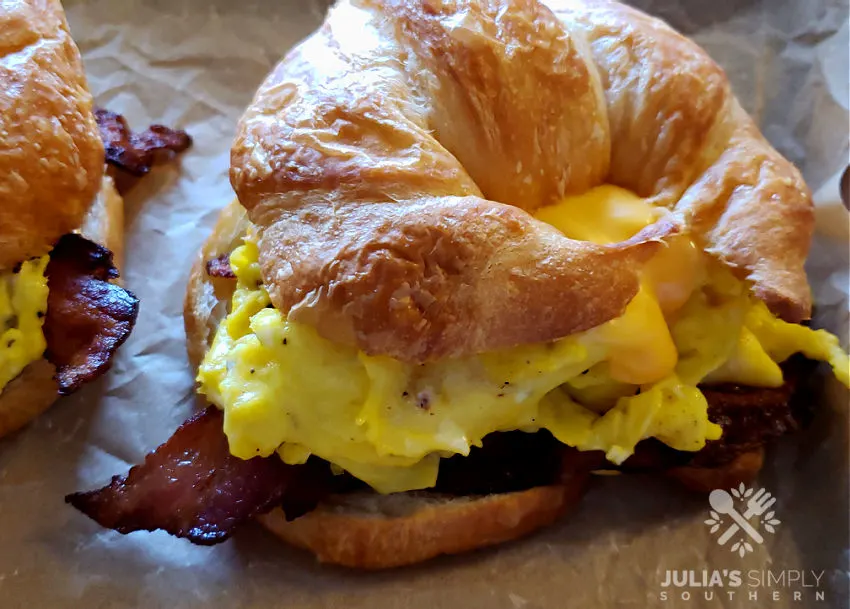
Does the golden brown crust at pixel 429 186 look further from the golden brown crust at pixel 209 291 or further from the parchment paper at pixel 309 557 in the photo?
the parchment paper at pixel 309 557

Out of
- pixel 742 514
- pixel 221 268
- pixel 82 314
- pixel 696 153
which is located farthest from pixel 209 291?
pixel 742 514

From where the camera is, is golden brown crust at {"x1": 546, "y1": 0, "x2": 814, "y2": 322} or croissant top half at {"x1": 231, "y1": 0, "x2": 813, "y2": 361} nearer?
croissant top half at {"x1": 231, "y1": 0, "x2": 813, "y2": 361}

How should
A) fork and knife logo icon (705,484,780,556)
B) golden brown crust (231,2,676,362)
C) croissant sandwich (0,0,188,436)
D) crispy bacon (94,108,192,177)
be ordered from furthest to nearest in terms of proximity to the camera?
crispy bacon (94,108,192,177) < fork and knife logo icon (705,484,780,556) < croissant sandwich (0,0,188,436) < golden brown crust (231,2,676,362)

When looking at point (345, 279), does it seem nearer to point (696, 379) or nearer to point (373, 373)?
point (373, 373)

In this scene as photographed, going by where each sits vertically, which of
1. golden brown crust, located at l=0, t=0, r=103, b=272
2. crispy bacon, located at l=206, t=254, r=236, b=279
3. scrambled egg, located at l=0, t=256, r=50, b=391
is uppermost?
golden brown crust, located at l=0, t=0, r=103, b=272

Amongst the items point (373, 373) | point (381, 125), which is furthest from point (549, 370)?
point (381, 125)

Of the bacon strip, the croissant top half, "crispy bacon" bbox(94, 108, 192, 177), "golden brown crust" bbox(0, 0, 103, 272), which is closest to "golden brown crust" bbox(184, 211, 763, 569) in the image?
the bacon strip

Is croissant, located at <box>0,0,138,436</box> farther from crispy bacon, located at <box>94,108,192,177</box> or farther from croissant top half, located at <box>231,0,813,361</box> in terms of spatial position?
croissant top half, located at <box>231,0,813,361</box>
